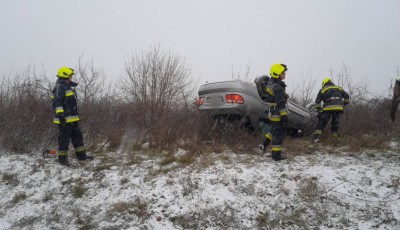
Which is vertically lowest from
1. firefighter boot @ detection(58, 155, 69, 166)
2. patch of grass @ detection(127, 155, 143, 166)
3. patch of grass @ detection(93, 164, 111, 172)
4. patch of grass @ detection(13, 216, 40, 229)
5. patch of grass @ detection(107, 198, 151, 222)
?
patch of grass @ detection(13, 216, 40, 229)

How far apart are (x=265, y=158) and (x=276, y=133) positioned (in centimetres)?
59

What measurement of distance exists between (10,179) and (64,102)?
5.34 ft

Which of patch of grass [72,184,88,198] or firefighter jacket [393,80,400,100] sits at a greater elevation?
firefighter jacket [393,80,400,100]

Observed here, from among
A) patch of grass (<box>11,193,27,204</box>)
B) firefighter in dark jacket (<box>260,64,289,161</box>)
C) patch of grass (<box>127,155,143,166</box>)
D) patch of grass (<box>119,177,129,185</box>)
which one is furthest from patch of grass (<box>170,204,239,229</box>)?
patch of grass (<box>11,193,27,204</box>)

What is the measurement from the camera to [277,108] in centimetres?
449

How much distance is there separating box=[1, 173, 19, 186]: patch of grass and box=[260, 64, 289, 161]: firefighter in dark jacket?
15.4ft

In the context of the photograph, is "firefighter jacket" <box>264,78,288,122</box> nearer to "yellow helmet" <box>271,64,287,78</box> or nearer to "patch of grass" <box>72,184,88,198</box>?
"yellow helmet" <box>271,64,287,78</box>

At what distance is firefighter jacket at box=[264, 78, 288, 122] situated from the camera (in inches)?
176

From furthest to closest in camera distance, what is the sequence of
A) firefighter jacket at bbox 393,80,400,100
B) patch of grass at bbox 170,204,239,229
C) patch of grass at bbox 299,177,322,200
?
Result: 1. firefighter jacket at bbox 393,80,400,100
2. patch of grass at bbox 299,177,322,200
3. patch of grass at bbox 170,204,239,229

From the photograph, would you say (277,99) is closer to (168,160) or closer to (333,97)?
(333,97)

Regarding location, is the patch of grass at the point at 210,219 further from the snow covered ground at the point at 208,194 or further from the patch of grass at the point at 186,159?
the patch of grass at the point at 186,159

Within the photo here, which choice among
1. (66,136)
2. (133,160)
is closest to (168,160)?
(133,160)

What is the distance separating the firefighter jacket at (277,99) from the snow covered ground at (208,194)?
93cm

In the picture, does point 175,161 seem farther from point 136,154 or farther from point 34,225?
point 34,225
